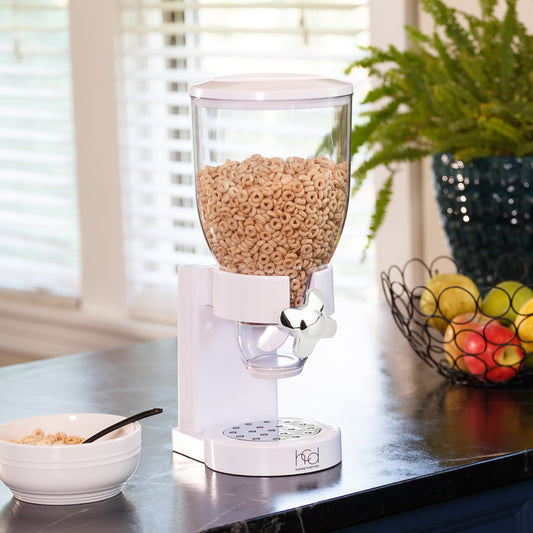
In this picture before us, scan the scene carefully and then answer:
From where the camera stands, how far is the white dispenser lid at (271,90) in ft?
3.29

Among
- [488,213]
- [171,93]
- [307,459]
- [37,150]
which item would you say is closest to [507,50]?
[488,213]

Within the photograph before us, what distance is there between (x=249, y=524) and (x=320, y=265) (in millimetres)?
286

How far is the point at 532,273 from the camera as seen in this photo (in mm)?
1615

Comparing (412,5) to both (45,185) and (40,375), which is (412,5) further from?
(45,185)

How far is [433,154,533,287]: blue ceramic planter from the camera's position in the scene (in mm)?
1564

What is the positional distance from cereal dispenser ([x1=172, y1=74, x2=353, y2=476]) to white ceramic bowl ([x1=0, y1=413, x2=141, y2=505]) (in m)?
0.12

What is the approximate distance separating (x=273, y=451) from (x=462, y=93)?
764mm

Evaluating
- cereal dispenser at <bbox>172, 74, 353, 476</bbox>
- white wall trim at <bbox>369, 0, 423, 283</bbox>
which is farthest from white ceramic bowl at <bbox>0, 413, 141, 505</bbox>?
white wall trim at <bbox>369, 0, 423, 283</bbox>

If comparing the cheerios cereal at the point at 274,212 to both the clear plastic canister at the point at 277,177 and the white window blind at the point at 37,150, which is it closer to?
the clear plastic canister at the point at 277,177

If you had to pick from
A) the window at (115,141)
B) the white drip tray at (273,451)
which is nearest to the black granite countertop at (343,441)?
the white drip tray at (273,451)

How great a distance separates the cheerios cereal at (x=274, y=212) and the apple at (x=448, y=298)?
13.9 inches

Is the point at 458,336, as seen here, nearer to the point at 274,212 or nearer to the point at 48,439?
the point at 274,212

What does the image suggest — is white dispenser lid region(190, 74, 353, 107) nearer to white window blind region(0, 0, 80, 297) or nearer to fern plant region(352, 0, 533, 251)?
fern plant region(352, 0, 533, 251)

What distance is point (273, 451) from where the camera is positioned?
1.02m
